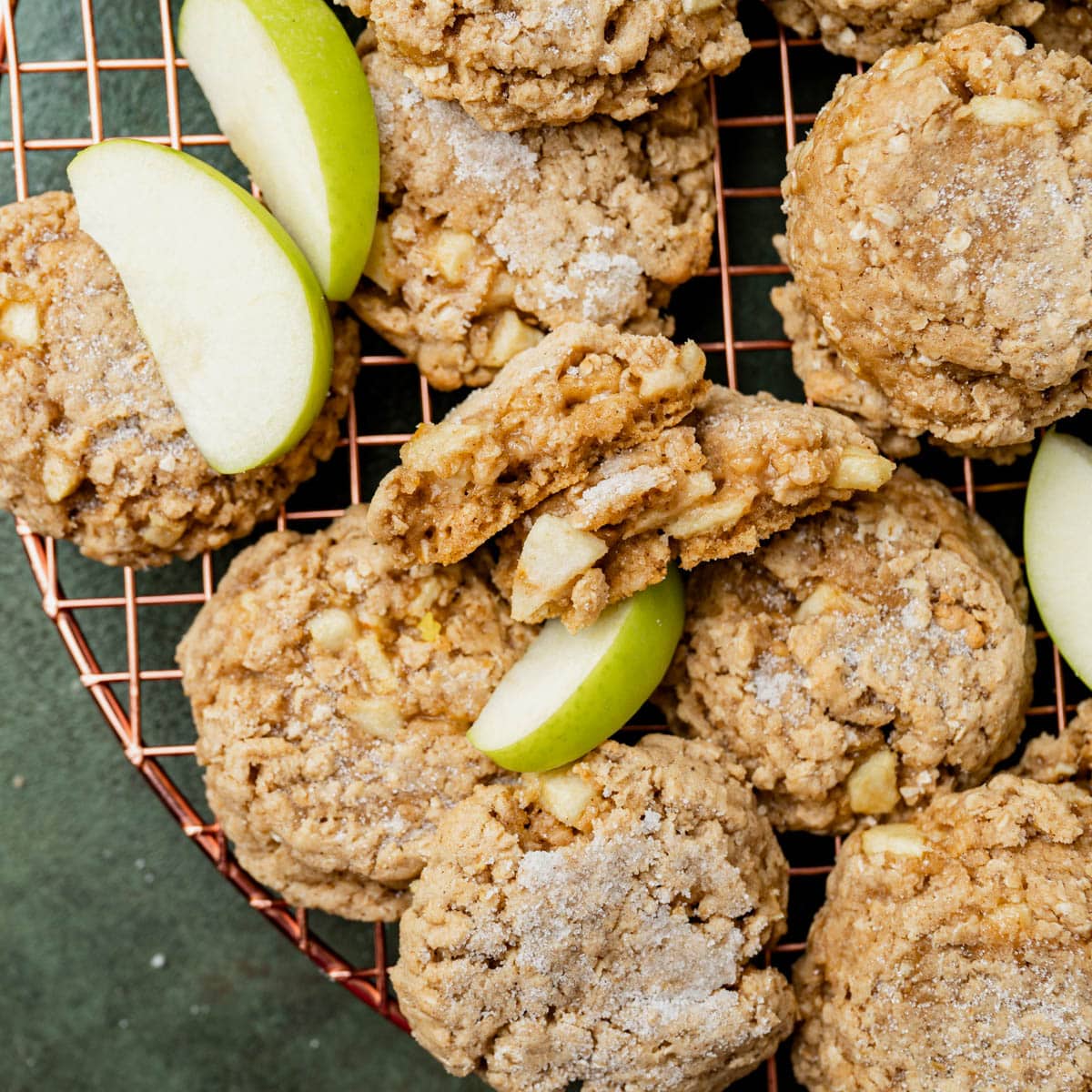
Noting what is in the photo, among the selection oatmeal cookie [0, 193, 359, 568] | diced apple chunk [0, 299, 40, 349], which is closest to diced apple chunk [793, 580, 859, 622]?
oatmeal cookie [0, 193, 359, 568]

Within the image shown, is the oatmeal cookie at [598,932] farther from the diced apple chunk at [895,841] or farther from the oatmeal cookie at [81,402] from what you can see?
the oatmeal cookie at [81,402]

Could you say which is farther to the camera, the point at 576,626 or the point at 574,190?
the point at 574,190

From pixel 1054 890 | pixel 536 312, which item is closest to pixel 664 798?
pixel 1054 890

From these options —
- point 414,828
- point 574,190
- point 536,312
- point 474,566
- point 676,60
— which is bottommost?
point 414,828

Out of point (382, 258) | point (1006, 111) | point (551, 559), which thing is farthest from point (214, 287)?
point (1006, 111)

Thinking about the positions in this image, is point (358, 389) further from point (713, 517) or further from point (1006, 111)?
point (1006, 111)

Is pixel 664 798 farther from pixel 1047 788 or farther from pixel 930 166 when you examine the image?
pixel 930 166

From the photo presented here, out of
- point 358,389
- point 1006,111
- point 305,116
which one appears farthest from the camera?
point 358,389
